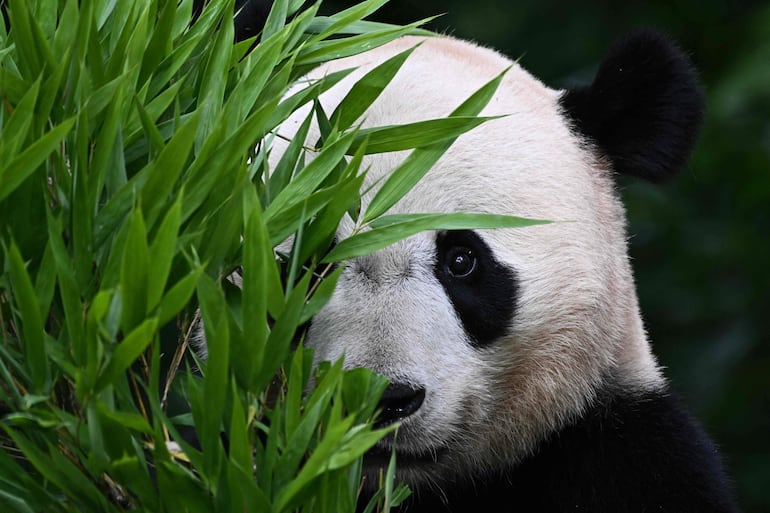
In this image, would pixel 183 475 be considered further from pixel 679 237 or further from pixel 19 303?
pixel 679 237

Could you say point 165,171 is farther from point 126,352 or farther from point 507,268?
point 507,268

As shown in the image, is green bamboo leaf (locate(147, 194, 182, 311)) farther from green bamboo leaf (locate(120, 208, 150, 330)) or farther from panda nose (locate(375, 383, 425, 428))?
panda nose (locate(375, 383, 425, 428))

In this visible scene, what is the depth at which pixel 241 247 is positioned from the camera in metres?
1.17

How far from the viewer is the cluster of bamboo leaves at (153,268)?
1.02 m

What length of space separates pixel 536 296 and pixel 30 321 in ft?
3.27

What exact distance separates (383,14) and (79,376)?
284cm

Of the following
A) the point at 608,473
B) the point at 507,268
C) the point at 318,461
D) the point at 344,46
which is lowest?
the point at 608,473

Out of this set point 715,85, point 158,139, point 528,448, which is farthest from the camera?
point 715,85

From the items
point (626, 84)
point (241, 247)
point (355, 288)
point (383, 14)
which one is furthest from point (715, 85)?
point (241, 247)

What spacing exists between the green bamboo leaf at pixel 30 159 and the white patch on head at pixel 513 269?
0.62 meters

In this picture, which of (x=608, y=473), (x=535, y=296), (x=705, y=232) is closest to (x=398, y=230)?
(x=535, y=296)

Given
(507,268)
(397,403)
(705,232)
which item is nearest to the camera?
(397,403)

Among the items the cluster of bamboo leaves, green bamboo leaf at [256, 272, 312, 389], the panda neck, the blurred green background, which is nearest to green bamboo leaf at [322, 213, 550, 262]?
the cluster of bamboo leaves

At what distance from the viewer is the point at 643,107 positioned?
6.59 ft
